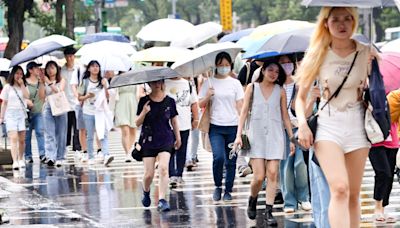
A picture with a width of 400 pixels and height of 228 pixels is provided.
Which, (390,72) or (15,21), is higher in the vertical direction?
(15,21)

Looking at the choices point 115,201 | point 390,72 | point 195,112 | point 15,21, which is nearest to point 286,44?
point 390,72

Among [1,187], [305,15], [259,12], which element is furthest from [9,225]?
[259,12]

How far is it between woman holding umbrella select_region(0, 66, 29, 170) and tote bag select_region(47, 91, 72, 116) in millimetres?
633

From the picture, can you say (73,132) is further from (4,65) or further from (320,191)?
(320,191)

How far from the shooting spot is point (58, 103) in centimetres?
1994

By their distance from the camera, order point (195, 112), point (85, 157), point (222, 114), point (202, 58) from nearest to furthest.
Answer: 1. point (222, 114)
2. point (202, 58)
3. point (195, 112)
4. point (85, 157)

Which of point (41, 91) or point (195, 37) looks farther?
point (41, 91)

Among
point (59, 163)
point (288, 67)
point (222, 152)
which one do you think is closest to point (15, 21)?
point (59, 163)

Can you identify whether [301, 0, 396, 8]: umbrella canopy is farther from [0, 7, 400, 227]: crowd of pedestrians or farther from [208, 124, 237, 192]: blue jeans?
[208, 124, 237, 192]: blue jeans

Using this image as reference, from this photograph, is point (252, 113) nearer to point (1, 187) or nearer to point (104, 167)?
point (1, 187)

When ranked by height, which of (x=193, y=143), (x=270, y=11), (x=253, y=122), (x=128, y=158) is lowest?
(x=128, y=158)

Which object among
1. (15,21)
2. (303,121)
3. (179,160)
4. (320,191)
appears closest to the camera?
(303,121)

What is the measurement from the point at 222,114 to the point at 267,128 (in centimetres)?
194

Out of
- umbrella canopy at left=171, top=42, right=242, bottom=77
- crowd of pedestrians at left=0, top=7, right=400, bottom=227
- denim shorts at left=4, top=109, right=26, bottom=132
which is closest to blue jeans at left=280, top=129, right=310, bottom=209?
crowd of pedestrians at left=0, top=7, right=400, bottom=227
